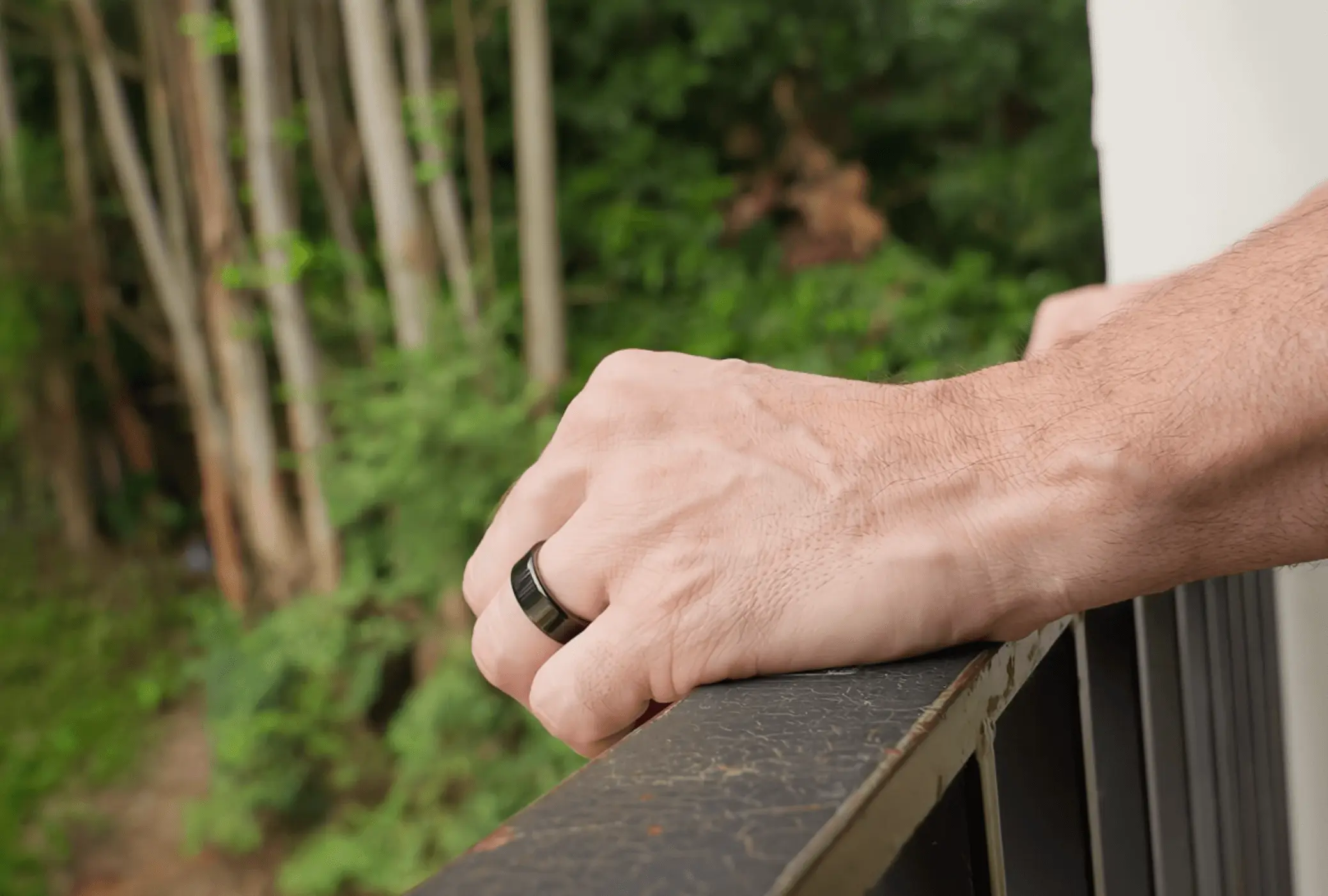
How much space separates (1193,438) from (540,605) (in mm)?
337

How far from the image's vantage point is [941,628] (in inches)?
19.6

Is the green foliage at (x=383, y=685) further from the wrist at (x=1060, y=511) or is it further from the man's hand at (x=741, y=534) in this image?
the wrist at (x=1060, y=511)

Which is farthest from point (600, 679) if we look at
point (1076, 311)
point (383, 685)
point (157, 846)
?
point (157, 846)

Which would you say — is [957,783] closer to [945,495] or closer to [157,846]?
[945,495]

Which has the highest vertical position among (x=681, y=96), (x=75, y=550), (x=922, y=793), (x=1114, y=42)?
(x=681, y=96)

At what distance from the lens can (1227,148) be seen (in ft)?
3.68

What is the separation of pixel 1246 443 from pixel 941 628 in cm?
15

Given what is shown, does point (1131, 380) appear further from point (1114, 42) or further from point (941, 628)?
point (1114, 42)

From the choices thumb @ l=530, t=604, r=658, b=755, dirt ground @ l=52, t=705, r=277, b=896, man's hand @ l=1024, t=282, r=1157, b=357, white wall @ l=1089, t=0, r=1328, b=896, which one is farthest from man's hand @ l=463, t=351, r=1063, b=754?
dirt ground @ l=52, t=705, r=277, b=896

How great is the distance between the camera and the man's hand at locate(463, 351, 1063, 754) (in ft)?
1.64

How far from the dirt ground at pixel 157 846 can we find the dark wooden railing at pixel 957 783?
377cm

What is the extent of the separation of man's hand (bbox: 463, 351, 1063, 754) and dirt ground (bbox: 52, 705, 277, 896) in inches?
149

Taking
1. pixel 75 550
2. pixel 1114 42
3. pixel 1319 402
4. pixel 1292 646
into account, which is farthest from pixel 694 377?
pixel 75 550

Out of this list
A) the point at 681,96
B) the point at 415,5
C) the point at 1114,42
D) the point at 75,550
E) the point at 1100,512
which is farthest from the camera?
the point at 75,550
